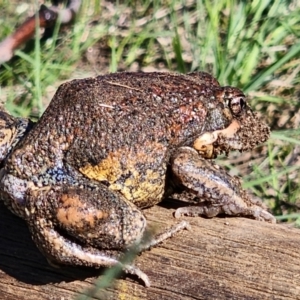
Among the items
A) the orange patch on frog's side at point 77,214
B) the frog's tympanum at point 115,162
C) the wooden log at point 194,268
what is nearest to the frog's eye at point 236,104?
the frog's tympanum at point 115,162

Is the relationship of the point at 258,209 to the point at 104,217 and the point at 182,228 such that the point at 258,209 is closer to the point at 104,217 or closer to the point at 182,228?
the point at 182,228

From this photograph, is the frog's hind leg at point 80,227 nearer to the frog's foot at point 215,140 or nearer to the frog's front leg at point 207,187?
the frog's front leg at point 207,187

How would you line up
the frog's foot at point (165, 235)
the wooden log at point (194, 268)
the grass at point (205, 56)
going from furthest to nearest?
the grass at point (205, 56) < the frog's foot at point (165, 235) < the wooden log at point (194, 268)

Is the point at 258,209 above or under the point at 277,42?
under

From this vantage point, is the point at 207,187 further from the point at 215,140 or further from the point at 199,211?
the point at 215,140

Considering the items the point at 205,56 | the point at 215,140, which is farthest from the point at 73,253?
the point at 205,56

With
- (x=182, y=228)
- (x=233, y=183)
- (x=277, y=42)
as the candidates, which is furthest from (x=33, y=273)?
(x=277, y=42)

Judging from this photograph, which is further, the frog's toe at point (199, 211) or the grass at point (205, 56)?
the grass at point (205, 56)
